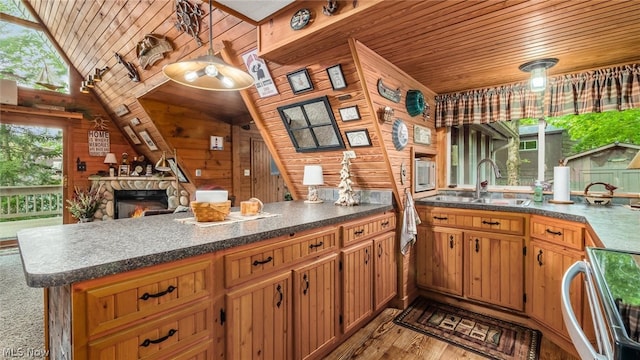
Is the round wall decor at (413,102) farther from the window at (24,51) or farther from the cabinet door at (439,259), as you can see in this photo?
the window at (24,51)

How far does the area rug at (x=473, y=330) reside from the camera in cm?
202

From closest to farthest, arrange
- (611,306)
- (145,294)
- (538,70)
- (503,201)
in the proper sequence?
1. (611,306)
2. (145,294)
3. (538,70)
4. (503,201)

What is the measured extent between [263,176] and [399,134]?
337 centimetres

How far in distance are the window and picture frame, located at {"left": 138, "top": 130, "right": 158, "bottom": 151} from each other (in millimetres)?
1433

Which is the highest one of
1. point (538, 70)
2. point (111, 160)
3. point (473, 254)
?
point (538, 70)

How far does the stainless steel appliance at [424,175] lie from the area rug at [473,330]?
1.13 metres

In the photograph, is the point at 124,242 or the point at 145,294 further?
the point at 124,242

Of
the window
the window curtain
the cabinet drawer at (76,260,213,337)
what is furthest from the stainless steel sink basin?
the window

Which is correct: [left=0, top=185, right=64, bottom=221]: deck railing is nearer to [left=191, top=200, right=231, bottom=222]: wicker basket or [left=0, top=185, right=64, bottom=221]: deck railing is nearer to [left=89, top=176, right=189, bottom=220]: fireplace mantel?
[left=89, top=176, right=189, bottom=220]: fireplace mantel

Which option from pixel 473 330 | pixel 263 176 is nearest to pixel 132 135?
pixel 263 176

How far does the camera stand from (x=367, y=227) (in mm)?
2287

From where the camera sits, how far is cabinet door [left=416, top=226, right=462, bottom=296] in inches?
103

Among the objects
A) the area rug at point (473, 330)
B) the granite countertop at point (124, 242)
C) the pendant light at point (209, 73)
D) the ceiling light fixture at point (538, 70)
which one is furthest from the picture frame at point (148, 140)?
the ceiling light fixture at point (538, 70)

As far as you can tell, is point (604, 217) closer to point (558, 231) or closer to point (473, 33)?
point (558, 231)
